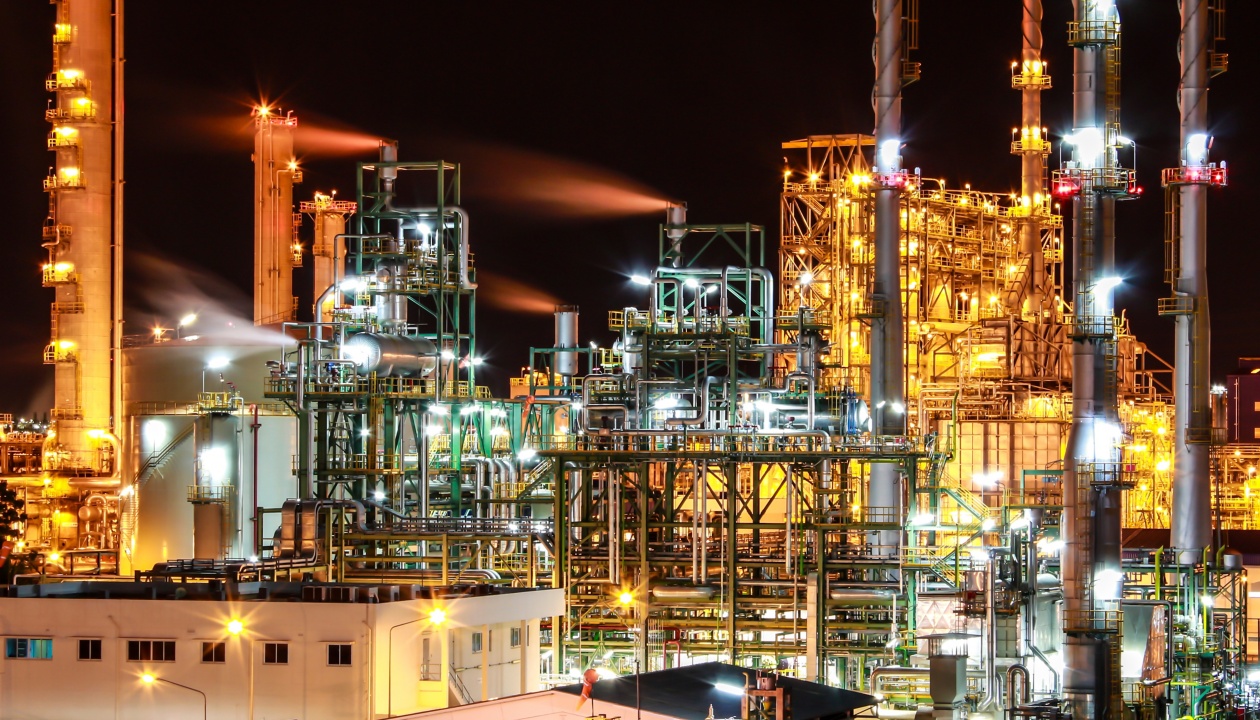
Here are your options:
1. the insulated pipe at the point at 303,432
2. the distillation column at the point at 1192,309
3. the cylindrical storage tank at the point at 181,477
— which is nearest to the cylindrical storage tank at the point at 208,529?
the cylindrical storage tank at the point at 181,477

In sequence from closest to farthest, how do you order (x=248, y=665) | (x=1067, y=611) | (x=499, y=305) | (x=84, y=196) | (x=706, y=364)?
(x=248, y=665)
(x=1067, y=611)
(x=706, y=364)
(x=84, y=196)
(x=499, y=305)

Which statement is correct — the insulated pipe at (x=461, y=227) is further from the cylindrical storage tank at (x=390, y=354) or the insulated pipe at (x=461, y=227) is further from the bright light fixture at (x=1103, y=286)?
the bright light fixture at (x=1103, y=286)

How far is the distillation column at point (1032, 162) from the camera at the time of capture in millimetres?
60781

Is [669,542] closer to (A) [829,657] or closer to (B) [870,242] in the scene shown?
(A) [829,657]

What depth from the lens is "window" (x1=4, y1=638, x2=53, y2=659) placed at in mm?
32594

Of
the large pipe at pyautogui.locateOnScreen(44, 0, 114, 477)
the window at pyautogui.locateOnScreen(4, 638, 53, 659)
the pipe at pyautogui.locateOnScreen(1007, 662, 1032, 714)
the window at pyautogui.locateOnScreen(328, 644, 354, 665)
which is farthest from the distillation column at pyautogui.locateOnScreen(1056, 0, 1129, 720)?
the large pipe at pyautogui.locateOnScreen(44, 0, 114, 477)

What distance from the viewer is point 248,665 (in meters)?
32.1

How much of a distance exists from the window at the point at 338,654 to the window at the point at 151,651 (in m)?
3.15

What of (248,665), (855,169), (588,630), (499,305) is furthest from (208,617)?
(499,305)

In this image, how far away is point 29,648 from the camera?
32719mm

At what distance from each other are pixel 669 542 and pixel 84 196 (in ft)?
98.4

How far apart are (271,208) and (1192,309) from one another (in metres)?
39.0

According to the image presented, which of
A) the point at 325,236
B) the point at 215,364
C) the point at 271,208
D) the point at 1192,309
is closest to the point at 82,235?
the point at 215,364

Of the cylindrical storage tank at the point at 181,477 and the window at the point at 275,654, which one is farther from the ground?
the cylindrical storage tank at the point at 181,477
